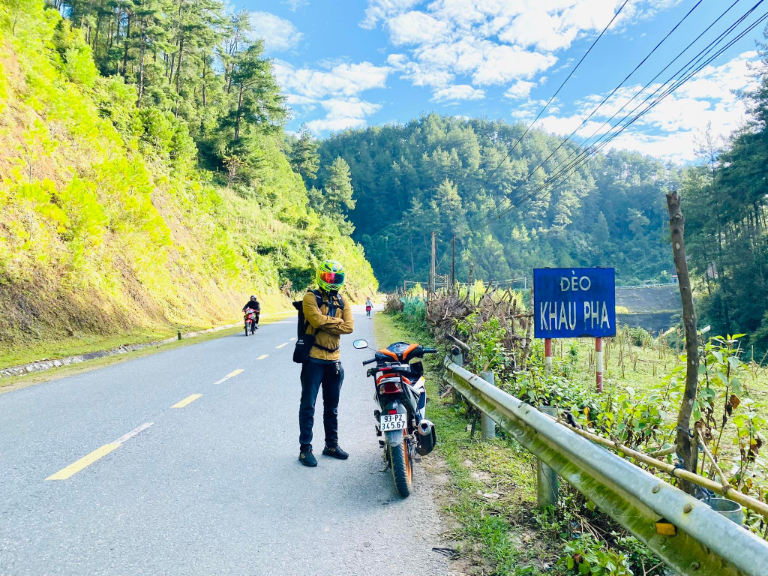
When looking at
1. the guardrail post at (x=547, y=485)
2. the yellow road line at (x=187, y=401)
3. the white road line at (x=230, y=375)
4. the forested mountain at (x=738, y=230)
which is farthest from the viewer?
the forested mountain at (x=738, y=230)

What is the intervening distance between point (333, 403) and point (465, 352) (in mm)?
3733

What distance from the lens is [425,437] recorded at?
4.99 metres

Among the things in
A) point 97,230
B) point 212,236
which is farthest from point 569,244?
point 97,230

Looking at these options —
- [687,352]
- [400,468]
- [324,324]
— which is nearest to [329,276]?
[324,324]

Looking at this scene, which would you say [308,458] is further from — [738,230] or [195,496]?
[738,230]

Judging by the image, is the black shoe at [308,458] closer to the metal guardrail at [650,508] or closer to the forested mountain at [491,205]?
the metal guardrail at [650,508]

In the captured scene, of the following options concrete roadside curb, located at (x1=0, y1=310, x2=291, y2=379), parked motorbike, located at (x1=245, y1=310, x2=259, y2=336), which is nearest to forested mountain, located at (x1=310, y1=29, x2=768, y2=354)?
parked motorbike, located at (x1=245, y1=310, x2=259, y2=336)

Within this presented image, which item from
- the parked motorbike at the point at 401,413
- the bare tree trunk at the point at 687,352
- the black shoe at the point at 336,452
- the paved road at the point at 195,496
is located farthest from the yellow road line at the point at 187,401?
the bare tree trunk at the point at 687,352

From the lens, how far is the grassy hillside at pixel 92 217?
16.2 m

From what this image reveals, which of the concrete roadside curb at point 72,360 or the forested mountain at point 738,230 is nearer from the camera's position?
the concrete roadside curb at point 72,360

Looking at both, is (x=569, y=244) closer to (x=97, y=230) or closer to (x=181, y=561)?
(x=97, y=230)

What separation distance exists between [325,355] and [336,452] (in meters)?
1.04

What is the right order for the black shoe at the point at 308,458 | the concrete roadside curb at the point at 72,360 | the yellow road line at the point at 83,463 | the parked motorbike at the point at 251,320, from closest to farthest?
the yellow road line at the point at 83,463 → the black shoe at the point at 308,458 → the concrete roadside curb at the point at 72,360 → the parked motorbike at the point at 251,320

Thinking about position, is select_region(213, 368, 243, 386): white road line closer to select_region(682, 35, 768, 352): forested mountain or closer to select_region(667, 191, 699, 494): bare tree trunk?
select_region(667, 191, 699, 494): bare tree trunk
